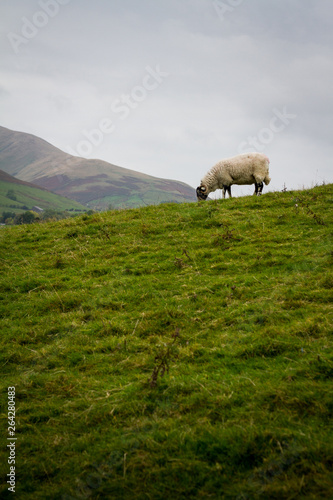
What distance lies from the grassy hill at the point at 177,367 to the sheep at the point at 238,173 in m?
7.67

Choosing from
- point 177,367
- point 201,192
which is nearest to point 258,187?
point 201,192

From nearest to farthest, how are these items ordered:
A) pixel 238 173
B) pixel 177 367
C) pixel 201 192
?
pixel 177 367 → pixel 238 173 → pixel 201 192

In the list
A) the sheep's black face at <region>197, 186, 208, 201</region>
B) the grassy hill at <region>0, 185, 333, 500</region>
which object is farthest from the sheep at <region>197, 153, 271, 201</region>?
the grassy hill at <region>0, 185, 333, 500</region>

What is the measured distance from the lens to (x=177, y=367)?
5.09m

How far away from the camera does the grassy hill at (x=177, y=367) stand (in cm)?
326

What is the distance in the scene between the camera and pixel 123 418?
4.23 metres

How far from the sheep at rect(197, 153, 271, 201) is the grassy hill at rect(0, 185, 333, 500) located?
7.67m

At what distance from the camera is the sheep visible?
60.3 feet

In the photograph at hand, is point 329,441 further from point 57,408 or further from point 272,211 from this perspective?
point 272,211

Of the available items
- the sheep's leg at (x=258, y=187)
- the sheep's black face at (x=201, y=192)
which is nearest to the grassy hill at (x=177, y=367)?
the sheep's leg at (x=258, y=187)

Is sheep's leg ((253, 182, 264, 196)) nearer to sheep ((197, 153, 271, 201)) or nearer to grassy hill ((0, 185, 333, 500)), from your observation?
sheep ((197, 153, 271, 201))

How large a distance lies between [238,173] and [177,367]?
1548 cm

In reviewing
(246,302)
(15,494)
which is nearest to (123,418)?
(15,494)

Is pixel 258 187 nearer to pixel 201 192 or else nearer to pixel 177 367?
pixel 201 192
